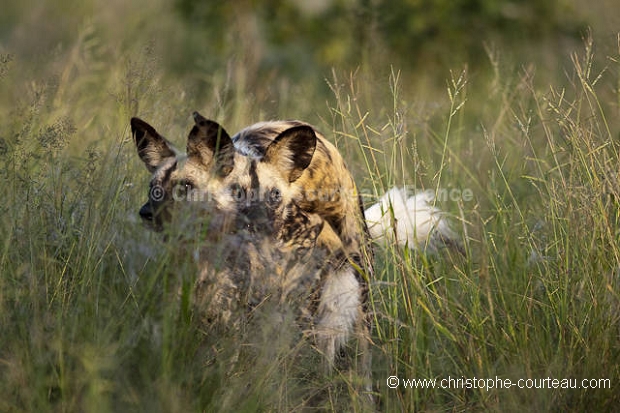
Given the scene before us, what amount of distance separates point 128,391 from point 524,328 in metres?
1.34

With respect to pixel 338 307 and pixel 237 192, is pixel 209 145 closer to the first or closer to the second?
pixel 237 192

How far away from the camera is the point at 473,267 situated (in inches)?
121

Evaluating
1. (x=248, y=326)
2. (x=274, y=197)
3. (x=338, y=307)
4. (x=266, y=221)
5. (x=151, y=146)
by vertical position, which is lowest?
(x=248, y=326)

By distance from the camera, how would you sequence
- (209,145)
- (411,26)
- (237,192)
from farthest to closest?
1. (411,26)
2. (237,192)
3. (209,145)

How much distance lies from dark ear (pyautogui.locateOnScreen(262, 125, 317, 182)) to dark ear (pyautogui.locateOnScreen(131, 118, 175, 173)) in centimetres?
40

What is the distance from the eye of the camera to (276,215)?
3156mm

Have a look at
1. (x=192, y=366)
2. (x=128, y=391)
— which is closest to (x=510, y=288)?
(x=192, y=366)

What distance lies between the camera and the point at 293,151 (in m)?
3.18

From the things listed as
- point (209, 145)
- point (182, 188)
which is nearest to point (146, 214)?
point (182, 188)

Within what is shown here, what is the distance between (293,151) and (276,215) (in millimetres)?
268

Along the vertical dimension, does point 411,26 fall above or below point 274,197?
above

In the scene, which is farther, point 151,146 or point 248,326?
point 151,146

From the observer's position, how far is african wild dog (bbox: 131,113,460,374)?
2.78m

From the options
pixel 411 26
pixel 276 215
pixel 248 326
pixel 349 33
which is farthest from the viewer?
pixel 349 33
